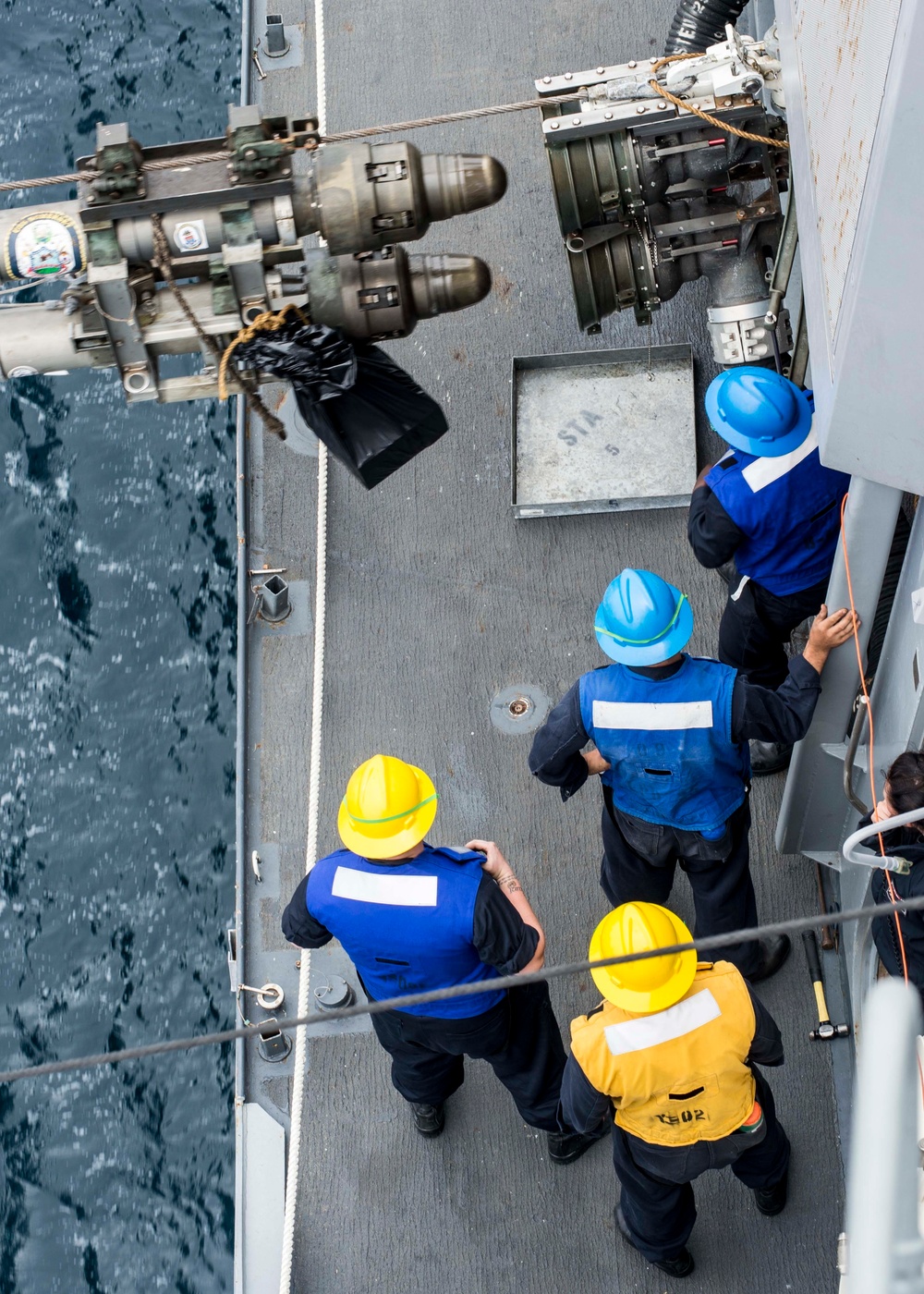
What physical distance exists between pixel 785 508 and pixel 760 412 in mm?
320

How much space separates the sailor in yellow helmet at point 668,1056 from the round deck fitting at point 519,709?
186cm

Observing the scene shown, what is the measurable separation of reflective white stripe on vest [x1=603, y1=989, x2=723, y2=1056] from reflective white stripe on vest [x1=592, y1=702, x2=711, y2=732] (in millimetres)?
865

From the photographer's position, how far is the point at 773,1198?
433 centimetres

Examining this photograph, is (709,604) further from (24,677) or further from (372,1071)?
(24,677)

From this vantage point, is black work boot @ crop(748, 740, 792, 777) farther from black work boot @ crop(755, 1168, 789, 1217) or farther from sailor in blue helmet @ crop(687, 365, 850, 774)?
black work boot @ crop(755, 1168, 789, 1217)

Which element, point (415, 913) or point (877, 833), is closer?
point (877, 833)

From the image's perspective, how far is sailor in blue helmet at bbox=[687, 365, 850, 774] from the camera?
448 centimetres

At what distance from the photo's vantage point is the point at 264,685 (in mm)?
5707

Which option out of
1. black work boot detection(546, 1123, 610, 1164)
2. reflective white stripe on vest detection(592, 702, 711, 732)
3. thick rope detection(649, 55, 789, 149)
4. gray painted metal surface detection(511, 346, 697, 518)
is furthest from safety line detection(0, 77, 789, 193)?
black work boot detection(546, 1123, 610, 1164)

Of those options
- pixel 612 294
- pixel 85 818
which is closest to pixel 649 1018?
pixel 612 294

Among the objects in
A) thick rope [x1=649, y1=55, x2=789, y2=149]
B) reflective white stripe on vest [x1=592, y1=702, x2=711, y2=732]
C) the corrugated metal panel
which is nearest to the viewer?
the corrugated metal panel

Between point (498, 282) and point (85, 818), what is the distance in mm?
3106

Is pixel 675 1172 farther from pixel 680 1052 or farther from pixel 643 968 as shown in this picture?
pixel 643 968

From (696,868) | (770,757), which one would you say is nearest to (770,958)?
(696,868)
